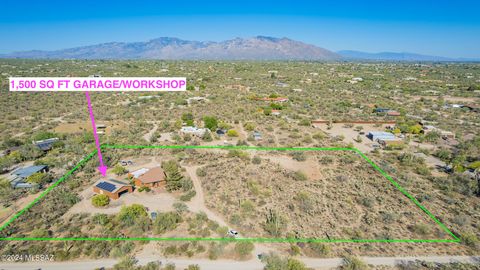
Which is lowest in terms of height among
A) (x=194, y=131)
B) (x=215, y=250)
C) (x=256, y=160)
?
(x=215, y=250)

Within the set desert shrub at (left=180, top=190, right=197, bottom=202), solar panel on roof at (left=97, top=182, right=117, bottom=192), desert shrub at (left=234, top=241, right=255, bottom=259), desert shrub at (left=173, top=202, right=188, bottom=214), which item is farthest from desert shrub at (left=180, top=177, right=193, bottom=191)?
desert shrub at (left=234, top=241, right=255, bottom=259)

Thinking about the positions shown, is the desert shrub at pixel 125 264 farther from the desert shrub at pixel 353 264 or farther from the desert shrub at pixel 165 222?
the desert shrub at pixel 353 264

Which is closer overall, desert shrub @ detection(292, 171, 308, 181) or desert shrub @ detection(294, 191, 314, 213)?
desert shrub @ detection(294, 191, 314, 213)

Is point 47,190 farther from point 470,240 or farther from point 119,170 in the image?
point 470,240

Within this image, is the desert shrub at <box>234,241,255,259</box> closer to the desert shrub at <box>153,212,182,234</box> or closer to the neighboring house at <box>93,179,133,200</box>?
the desert shrub at <box>153,212,182,234</box>

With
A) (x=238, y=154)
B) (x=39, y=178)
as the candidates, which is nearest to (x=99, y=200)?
(x=39, y=178)

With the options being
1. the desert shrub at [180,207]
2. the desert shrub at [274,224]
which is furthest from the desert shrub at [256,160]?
the desert shrub at [180,207]

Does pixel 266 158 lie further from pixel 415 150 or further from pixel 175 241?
pixel 415 150
